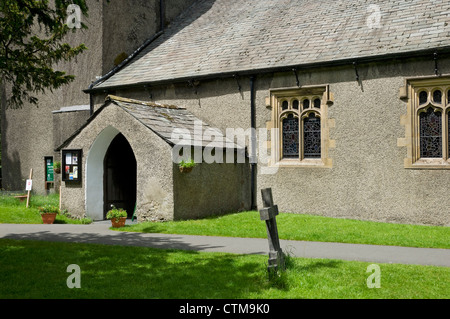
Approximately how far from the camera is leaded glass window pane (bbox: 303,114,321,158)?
47.1 ft

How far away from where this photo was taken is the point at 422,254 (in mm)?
8250

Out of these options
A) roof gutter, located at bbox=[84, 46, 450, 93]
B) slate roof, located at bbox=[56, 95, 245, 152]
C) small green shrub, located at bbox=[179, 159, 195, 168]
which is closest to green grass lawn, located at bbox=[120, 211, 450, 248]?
small green shrub, located at bbox=[179, 159, 195, 168]

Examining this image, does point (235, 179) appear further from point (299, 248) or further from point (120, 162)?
point (299, 248)

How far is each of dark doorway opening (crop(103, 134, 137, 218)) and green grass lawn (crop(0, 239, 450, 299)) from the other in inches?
272

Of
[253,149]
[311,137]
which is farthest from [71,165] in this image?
[311,137]

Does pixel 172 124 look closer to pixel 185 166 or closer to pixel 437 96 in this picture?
pixel 185 166

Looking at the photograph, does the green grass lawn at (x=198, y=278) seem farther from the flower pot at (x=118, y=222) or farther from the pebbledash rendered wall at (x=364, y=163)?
the pebbledash rendered wall at (x=364, y=163)

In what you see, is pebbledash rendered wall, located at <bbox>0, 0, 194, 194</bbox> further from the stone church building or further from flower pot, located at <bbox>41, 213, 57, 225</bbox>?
flower pot, located at <bbox>41, 213, 57, 225</bbox>

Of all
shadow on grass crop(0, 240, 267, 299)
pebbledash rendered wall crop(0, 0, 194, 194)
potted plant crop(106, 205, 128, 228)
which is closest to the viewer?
shadow on grass crop(0, 240, 267, 299)

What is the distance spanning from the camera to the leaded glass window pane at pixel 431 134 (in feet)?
41.2

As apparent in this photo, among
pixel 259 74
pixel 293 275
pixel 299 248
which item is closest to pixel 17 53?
pixel 259 74

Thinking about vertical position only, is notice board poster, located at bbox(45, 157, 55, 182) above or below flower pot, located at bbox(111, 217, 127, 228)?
above

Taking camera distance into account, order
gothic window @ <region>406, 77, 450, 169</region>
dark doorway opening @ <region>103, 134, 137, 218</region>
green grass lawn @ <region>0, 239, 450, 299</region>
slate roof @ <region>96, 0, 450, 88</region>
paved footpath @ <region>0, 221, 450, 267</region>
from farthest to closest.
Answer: dark doorway opening @ <region>103, 134, 137, 218</region> → slate roof @ <region>96, 0, 450, 88</region> → gothic window @ <region>406, 77, 450, 169</region> → paved footpath @ <region>0, 221, 450, 267</region> → green grass lawn @ <region>0, 239, 450, 299</region>

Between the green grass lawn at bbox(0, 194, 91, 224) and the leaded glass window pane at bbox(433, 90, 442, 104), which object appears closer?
the leaded glass window pane at bbox(433, 90, 442, 104)
